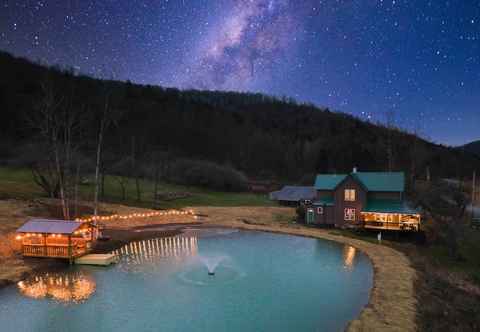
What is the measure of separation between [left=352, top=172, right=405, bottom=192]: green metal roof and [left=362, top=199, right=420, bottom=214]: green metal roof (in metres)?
1.68

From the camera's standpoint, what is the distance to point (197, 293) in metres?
20.4

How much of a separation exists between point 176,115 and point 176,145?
83.8 feet

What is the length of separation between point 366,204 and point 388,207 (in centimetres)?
265

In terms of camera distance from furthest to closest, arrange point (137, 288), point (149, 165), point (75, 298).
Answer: point (149, 165), point (137, 288), point (75, 298)

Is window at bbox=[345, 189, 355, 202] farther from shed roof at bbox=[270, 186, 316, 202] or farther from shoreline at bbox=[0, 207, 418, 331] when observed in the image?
shed roof at bbox=[270, 186, 316, 202]

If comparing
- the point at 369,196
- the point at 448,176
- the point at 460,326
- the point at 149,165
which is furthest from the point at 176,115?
the point at 460,326

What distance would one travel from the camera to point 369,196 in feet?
145

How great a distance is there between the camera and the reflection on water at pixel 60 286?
1938 cm

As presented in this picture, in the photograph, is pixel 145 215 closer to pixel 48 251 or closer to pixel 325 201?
pixel 48 251

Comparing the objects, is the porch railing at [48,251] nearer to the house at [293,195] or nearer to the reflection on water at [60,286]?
the reflection on water at [60,286]

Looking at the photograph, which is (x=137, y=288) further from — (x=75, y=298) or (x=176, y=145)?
(x=176, y=145)

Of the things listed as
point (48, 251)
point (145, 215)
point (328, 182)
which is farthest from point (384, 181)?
point (48, 251)

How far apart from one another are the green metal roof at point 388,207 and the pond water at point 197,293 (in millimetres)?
12070

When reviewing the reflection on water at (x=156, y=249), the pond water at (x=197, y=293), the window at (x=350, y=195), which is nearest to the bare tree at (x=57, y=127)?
the reflection on water at (x=156, y=249)
